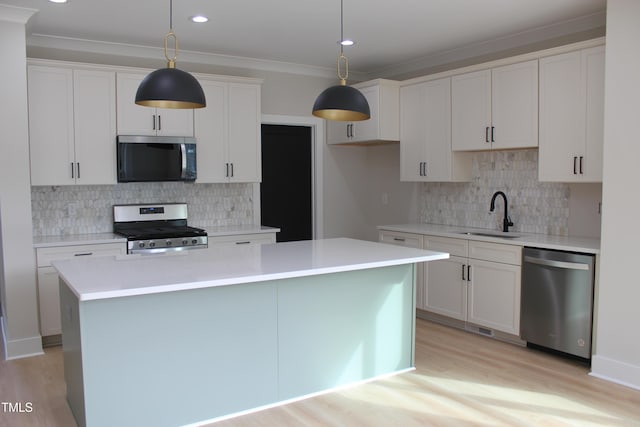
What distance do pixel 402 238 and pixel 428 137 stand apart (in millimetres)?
970

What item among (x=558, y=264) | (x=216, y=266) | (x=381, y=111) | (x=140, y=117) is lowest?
(x=558, y=264)

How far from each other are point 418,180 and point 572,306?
1.92 meters

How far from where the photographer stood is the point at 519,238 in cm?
432

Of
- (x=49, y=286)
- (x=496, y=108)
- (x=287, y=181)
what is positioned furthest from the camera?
(x=287, y=181)

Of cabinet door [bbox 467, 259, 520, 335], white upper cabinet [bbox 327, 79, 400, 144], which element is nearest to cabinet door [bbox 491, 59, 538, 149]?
cabinet door [bbox 467, 259, 520, 335]

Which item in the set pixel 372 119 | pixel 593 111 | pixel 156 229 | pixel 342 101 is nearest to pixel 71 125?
pixel 156 229

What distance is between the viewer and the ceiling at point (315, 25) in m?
3.81

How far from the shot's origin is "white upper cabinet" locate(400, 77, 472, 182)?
4.99m

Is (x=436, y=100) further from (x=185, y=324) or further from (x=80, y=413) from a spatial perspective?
(x=80, y=413)

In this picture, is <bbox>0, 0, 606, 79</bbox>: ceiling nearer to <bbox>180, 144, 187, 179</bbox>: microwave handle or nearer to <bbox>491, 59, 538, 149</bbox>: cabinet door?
<bbox>491, 59, 538, 149</bbox>: cabinet door

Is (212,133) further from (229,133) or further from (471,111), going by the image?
(471,111)

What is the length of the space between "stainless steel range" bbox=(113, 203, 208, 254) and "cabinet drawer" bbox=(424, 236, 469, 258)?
77.6 inches

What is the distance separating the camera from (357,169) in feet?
20.8

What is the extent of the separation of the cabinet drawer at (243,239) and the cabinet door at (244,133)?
1.80 feet
